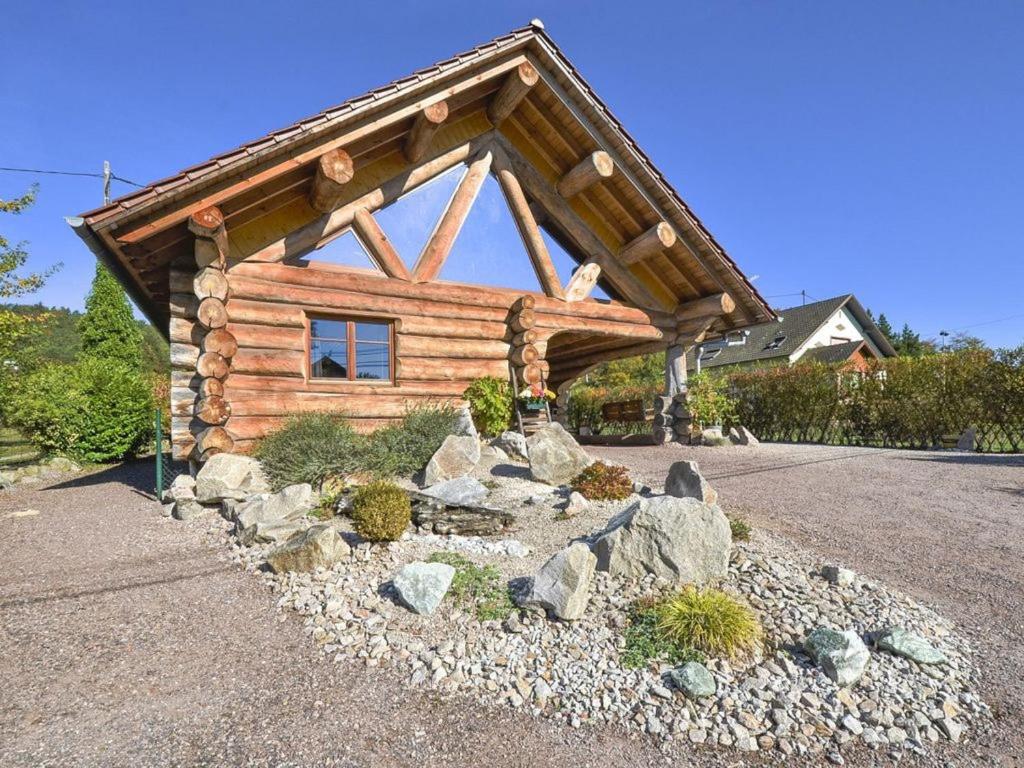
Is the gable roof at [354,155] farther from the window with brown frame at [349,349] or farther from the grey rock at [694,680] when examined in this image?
the grey rock at [694,680]

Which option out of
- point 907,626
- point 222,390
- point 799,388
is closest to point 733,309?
point 799,388

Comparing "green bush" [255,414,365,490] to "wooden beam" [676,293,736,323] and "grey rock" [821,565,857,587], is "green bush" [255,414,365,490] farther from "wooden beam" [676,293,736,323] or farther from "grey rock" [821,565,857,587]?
"wooden beam" [676,293,736,323]

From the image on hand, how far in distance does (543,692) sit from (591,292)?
9370 mm

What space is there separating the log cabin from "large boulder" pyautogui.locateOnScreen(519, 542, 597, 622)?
5.55m

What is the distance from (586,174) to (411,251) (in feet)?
12.0

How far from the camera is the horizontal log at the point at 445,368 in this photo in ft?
30.5

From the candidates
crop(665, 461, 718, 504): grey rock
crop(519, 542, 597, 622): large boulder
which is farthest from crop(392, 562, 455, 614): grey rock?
crop(665, 461, 718, 504): grey rock

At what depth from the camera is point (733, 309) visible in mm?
11797

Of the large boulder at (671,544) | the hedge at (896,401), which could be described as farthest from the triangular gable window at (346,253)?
the hedge at (896,401)

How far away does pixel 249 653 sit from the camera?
3.52 meters

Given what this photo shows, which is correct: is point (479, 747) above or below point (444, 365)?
below

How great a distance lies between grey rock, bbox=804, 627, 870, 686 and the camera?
10.0ft

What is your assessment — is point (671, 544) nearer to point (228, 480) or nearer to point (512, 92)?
point (228, 480)

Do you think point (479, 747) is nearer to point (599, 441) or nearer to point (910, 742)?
point (910, 742)
